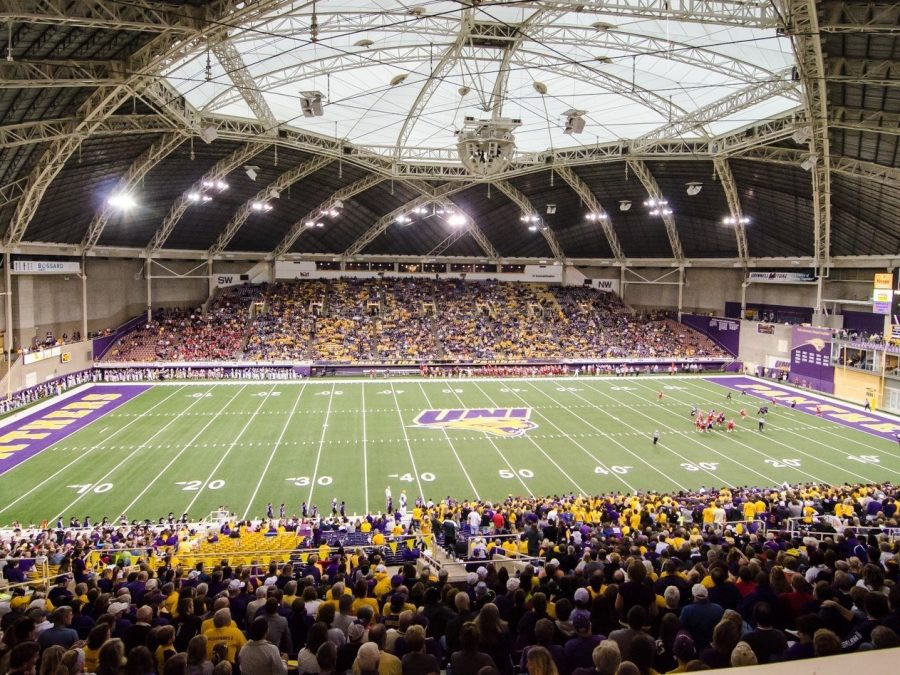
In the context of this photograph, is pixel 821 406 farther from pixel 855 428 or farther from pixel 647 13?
pixel 647 13

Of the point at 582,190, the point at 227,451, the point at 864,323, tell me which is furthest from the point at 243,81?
the point at 864,323

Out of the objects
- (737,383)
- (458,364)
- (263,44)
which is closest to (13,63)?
(263,44)

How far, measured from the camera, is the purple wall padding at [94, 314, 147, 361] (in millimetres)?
43719

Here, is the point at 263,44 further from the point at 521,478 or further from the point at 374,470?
the point at 521,478

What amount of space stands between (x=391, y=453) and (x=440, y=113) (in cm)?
1939

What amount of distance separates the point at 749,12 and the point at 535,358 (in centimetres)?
3187

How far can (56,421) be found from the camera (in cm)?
3072

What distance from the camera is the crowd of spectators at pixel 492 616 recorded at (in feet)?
14.3

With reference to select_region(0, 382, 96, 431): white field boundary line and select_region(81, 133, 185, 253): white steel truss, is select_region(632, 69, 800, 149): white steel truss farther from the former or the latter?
select_region(0, 382, 96, 431): white field boundary line

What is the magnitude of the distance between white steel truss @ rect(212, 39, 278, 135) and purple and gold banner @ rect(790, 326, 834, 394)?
3832cm

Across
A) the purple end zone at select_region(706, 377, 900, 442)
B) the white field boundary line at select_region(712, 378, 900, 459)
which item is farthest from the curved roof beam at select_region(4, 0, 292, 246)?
the purple end zone at select_region(706, 377, 900, 442)

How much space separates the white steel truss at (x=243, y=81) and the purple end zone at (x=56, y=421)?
1780 cm

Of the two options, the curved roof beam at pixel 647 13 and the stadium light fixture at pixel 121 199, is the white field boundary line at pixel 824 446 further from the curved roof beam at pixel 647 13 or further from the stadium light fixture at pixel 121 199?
the stadium light fixture at pixel 121 199

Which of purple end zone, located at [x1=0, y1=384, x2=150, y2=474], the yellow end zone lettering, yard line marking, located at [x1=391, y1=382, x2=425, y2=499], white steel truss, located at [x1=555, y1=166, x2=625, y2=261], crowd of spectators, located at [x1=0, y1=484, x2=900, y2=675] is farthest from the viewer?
white steel truss, located at [x1=555, y1=166, x2=625, y2=261]
